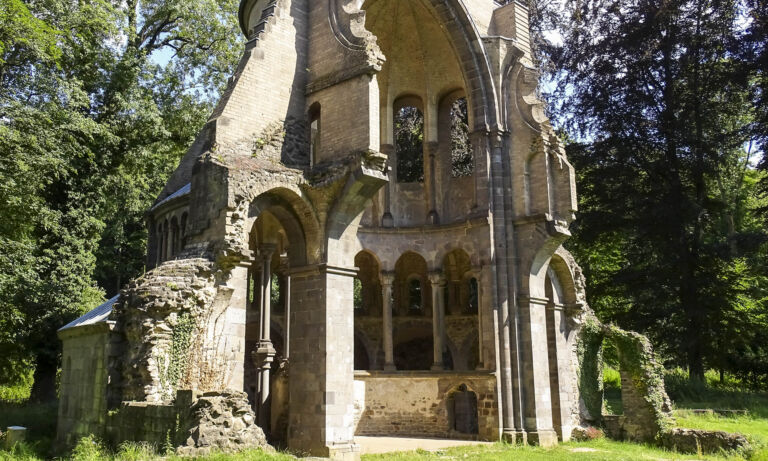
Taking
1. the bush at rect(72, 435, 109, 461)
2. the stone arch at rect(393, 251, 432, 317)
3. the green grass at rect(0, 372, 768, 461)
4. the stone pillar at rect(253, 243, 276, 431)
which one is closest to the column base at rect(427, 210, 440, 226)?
the stone arch at rect(393, 251, 432, 317)

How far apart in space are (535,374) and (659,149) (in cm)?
1416

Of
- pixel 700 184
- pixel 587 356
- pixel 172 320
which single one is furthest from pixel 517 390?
pixel 700 184

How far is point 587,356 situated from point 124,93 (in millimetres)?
15966

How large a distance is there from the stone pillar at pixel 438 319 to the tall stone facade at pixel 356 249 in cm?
5

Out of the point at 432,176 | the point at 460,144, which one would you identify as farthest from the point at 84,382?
the point at 460,144

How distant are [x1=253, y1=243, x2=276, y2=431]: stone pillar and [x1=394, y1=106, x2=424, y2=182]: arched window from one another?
35.9 ft

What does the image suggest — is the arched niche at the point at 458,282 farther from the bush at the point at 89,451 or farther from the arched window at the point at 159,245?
the bush at the point at 89,451

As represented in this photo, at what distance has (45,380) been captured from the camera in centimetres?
2041

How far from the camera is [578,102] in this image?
26531 millimetres

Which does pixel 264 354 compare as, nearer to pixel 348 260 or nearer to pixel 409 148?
pixel 348 260

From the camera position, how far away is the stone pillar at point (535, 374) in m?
15.2

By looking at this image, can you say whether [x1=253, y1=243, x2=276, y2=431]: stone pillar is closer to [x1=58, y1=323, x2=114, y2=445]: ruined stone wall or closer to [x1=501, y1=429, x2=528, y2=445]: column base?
[x1=58, y1=323, x2=114, y2=445]: ruined stone wall

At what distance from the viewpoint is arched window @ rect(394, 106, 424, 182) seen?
25.5 metres

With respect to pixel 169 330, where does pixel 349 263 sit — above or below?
above
